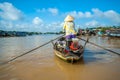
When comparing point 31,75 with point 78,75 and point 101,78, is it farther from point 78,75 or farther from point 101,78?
point 101,78

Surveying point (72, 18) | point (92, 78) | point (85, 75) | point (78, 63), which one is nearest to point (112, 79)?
point (92, 78)

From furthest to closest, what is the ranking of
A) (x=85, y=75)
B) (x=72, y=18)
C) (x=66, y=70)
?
(x=72, y=18) < (x=66, y=70) < (x=85, y=75)

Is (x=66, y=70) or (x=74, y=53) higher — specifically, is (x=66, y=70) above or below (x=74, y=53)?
below

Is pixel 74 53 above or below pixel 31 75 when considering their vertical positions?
above

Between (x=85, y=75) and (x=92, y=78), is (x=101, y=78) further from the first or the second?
(x=85, y=75)

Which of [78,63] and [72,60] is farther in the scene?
[78,63]

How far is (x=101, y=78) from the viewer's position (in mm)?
5602

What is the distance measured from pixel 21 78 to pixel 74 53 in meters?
2.89

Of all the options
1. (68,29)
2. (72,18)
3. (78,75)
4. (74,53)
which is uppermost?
(72,18)

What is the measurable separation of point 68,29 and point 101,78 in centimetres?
338

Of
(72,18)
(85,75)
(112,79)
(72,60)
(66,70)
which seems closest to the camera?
(112,79)

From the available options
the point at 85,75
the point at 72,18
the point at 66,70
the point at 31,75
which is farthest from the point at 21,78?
the point at 72,18

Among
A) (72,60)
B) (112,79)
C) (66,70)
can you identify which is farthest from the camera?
(72,60)

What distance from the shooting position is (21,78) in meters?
5.70
